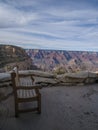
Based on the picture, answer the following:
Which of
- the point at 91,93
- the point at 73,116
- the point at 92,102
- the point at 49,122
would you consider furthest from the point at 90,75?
the point at 49,122

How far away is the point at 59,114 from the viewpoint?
3.02m

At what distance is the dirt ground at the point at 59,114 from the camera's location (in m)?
2.59

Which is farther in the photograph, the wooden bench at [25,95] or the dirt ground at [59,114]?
the wooden bench at [25,95]

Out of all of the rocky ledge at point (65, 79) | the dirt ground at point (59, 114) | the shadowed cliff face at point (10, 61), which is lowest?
the dirt ground at point (59, 114)

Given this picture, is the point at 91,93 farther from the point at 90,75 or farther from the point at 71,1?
the point at 71,1

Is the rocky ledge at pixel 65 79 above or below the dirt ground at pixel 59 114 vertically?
above

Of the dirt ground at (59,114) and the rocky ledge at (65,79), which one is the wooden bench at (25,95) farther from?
the rocky ledge at (65,79)

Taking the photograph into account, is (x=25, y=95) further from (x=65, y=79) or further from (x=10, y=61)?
(x=10, y=61)

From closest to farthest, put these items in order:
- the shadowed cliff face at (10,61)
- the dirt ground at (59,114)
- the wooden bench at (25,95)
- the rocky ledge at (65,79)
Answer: the dirt ground at (59,114) → the wooden bench at (25,95) → the rocky ledge at (65,79) → the shadowed cliff face at (10,61)

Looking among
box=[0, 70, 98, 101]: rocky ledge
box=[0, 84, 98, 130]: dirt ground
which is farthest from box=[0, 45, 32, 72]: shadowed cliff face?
box=[0, 84, 98, 130]: dirt ground

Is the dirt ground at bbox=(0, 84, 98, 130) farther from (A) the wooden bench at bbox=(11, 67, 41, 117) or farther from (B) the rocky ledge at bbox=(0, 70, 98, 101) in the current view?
(B) the rocky ledge at bbox=(0, 70, 98, 101)

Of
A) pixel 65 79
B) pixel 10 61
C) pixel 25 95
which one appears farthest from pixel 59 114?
pixel 10 61

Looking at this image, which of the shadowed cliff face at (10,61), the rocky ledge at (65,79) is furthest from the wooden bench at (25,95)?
the shadowed cliff face at (10,61)

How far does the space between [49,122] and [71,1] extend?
3178 millimetres
